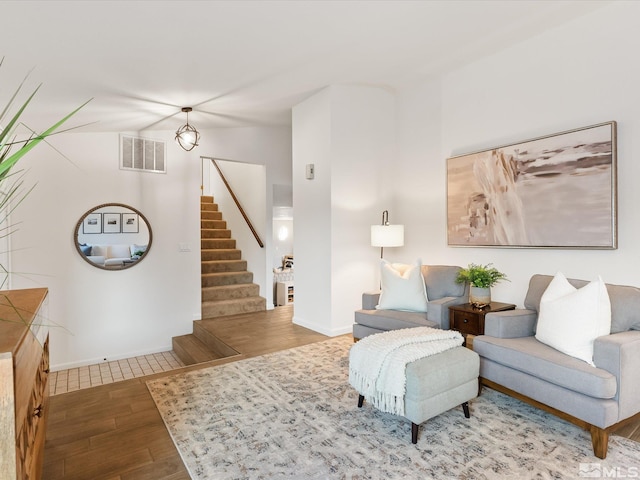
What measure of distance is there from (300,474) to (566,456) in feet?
4.73

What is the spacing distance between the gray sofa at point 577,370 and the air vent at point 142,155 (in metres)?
4.49

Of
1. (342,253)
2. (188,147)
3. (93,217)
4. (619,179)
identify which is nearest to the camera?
(619,179)

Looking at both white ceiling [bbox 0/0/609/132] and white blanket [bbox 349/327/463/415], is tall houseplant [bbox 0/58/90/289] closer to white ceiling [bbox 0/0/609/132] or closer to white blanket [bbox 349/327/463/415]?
white ceiling [bbox 0/0/609/132]

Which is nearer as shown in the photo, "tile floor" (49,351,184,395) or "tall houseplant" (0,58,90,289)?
"tall houseplant" (0,58,90,289)

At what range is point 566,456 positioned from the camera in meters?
1.97

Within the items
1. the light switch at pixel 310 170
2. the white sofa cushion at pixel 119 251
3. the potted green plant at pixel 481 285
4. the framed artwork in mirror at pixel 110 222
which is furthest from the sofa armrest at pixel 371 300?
the framed artwork in mirror at pixel 110 222

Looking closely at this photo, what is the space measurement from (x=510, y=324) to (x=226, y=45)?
294cm

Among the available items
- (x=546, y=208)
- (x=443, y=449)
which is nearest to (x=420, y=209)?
(x=546, y=208)

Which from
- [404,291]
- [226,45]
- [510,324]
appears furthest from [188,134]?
[510,324]

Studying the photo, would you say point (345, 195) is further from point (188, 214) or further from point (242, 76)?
point (188, 214)

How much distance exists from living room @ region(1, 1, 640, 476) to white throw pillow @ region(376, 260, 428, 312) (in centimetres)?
75

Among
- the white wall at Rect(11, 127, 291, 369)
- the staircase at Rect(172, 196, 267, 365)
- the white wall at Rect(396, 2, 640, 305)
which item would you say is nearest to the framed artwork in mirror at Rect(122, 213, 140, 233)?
the white wall at Rect(11, 127, 291, 369)

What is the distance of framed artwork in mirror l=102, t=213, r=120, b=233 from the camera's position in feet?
15.2

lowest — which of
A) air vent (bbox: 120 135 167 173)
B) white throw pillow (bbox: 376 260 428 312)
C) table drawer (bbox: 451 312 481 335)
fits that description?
table drawer (bbox: 451 312 481 335)
